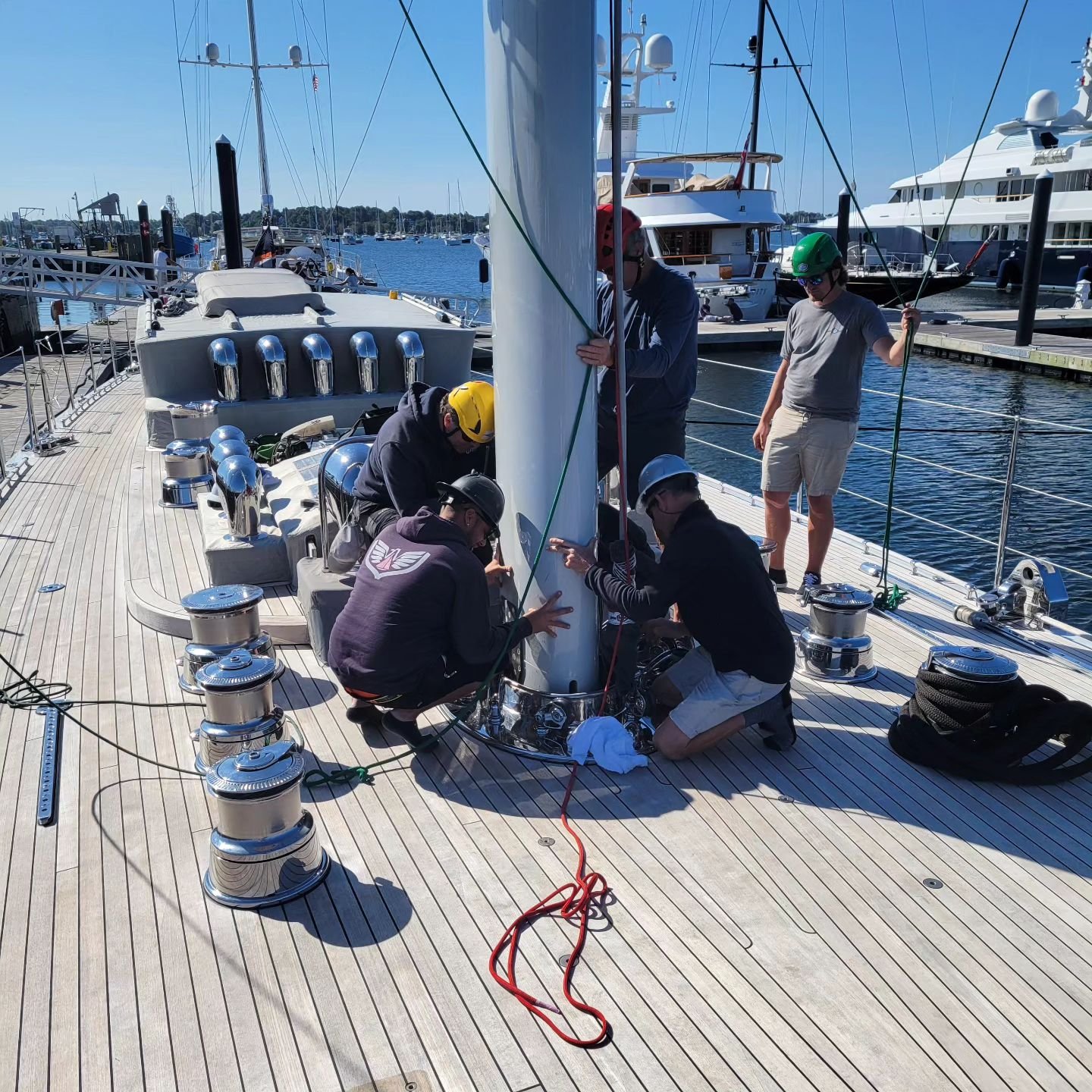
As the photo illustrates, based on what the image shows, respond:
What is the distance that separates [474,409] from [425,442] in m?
0.29

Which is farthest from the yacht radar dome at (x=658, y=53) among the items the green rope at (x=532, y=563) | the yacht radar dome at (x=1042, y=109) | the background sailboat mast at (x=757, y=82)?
the green rope at (x=532, y=563)

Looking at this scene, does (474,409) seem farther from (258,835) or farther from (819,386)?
(258,835)

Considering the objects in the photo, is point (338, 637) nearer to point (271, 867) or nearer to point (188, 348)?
point (271, 867)

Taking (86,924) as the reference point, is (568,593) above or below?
above

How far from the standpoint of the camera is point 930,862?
9.61 feet

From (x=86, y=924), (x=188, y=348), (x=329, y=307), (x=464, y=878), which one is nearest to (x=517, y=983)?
(x=464, y=878)

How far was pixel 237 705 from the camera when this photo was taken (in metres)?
3.33

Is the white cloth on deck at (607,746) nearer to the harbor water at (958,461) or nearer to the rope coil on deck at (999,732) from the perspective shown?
the rope coil on deck at (999,732)

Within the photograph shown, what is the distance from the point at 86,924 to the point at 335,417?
6.06m

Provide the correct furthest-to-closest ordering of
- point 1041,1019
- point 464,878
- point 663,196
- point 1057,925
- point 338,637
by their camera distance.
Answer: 1. point 663,196
2. point 338,637
3. point 464,878
4. point 1057,925
5. point 1041,1019

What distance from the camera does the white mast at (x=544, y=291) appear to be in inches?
119

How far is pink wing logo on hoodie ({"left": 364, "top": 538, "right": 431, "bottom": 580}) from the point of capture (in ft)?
10.9

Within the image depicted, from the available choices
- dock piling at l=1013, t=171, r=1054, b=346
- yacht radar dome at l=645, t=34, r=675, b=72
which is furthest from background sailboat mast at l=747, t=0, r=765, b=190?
dock piling at l=1013, t=171, r=1054, b=346

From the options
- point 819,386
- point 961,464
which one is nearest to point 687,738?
point 819,386
